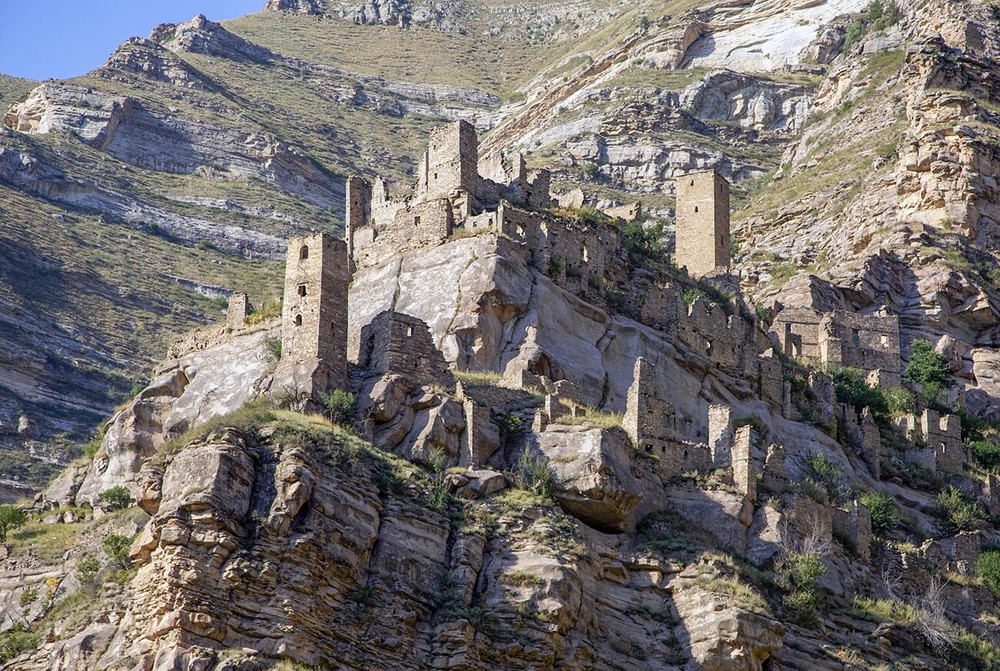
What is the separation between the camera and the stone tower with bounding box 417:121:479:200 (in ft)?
188

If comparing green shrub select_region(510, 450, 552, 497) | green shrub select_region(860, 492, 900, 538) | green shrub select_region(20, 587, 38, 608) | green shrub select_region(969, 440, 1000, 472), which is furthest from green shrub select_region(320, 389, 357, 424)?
green shrub select_region(969, 440, 1000, 472)

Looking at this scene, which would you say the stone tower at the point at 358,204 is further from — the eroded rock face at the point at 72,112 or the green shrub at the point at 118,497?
the eroded rock face at the point at 72,112

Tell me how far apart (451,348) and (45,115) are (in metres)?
72.9

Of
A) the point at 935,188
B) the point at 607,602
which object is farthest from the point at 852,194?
the point at 607,602

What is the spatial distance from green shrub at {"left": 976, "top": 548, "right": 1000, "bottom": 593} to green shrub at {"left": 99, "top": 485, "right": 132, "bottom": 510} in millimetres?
25128

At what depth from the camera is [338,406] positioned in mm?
42969

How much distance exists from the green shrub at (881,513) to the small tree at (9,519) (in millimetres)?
24296

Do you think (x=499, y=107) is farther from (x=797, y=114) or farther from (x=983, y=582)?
(x=983, y=582)

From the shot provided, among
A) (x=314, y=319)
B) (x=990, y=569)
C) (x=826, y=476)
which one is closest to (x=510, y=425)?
(x=314, y=319)

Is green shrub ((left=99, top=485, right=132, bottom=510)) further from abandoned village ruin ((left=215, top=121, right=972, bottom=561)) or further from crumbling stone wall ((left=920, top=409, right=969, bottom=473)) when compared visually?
crumbling stone wall ((left=920, top=409, right=969, bottom=473))

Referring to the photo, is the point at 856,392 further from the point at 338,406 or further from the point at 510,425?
the point at 338,406

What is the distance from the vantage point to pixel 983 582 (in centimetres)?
5262

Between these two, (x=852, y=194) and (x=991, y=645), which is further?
(x=852, y=194)

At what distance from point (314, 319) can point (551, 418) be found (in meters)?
A: 6.54
